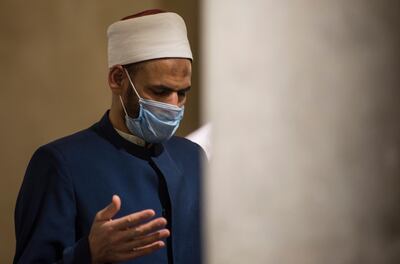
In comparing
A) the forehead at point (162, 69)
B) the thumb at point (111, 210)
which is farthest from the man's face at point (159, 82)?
the thumb at point (111, 210)

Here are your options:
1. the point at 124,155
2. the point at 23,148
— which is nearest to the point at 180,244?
the point at 124,155

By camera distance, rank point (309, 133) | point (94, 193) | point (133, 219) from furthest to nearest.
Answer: point (94, 193) < point (133, 219) < point (309, 133)

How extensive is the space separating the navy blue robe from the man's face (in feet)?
0.23

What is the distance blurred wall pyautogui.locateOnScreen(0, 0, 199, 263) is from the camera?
901 millimetres

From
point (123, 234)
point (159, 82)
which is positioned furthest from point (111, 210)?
point (159, 82)

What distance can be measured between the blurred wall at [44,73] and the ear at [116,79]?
0.03 metres

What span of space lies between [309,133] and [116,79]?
1.57 feet

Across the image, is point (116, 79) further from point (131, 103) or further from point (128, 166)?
point (128, 166)

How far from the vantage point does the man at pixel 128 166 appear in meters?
0.83

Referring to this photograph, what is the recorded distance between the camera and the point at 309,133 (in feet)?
1.72

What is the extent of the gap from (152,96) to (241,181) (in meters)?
0.32

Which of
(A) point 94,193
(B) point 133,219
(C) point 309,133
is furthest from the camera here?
(A) point 94,193

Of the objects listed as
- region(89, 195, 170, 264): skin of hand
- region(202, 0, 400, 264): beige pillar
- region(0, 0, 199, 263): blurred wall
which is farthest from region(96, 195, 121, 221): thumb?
region(0, 0, 199, 263): blurred wall

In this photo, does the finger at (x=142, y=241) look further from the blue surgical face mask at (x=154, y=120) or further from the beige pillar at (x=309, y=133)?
the blue surgical face mask at (x=154, y=120)
